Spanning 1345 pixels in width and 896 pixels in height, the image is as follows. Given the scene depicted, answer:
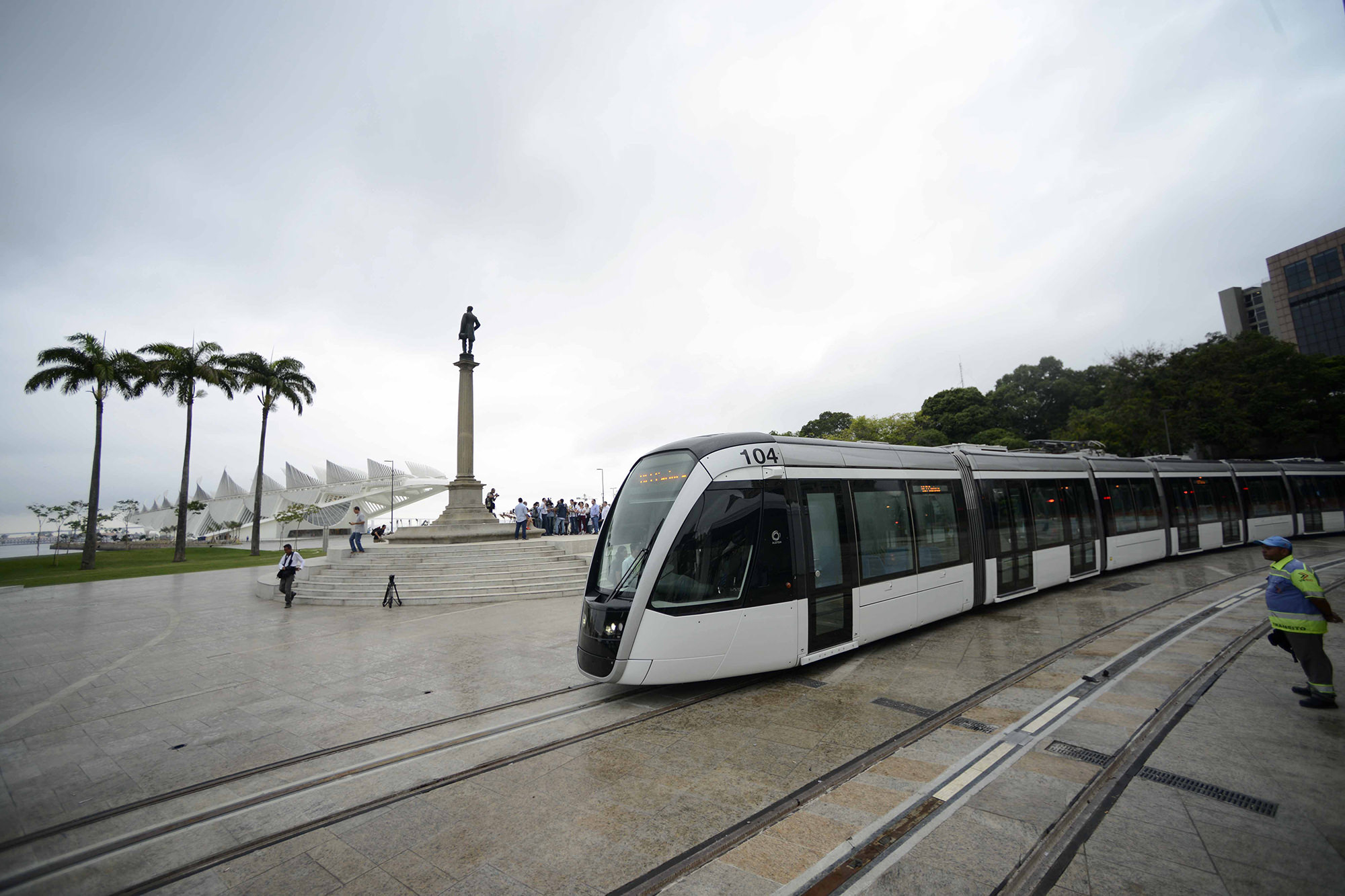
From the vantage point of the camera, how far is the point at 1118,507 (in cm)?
1374

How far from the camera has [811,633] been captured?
685 centimetres

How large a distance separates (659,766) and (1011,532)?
9170mm

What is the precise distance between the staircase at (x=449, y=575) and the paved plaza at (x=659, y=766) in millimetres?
5964

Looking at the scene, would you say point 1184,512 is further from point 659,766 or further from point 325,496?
point 325,496

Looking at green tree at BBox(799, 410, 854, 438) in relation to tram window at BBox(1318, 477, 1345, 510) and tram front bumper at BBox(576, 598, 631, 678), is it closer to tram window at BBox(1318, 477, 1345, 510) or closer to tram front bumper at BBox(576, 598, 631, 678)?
tram window at BBox(1318, 477, 1345, 510)

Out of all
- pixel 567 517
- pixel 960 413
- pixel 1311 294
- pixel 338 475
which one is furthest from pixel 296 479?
pixel 1311 294

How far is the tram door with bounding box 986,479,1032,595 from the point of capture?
34.0ft

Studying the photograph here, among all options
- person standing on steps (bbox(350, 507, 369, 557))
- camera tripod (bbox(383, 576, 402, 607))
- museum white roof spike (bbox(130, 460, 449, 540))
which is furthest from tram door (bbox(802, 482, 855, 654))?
museum white roof spike (bbox(130, 460, 449, 540))

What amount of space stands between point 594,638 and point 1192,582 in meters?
14.4

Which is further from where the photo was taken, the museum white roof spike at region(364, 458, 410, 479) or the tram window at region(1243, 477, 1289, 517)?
the museum white roof spike at region(364, 458, 410, 479)

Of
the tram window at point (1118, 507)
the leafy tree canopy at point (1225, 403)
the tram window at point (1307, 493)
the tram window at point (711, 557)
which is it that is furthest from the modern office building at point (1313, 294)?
the tram window at point (711, 557)

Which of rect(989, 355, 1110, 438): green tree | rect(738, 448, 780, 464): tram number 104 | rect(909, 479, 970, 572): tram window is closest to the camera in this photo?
rect(738, 448, 780, 464): tram number 104

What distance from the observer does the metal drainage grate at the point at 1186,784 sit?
3.68 metres

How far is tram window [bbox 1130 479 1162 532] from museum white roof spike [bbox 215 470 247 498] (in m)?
118
